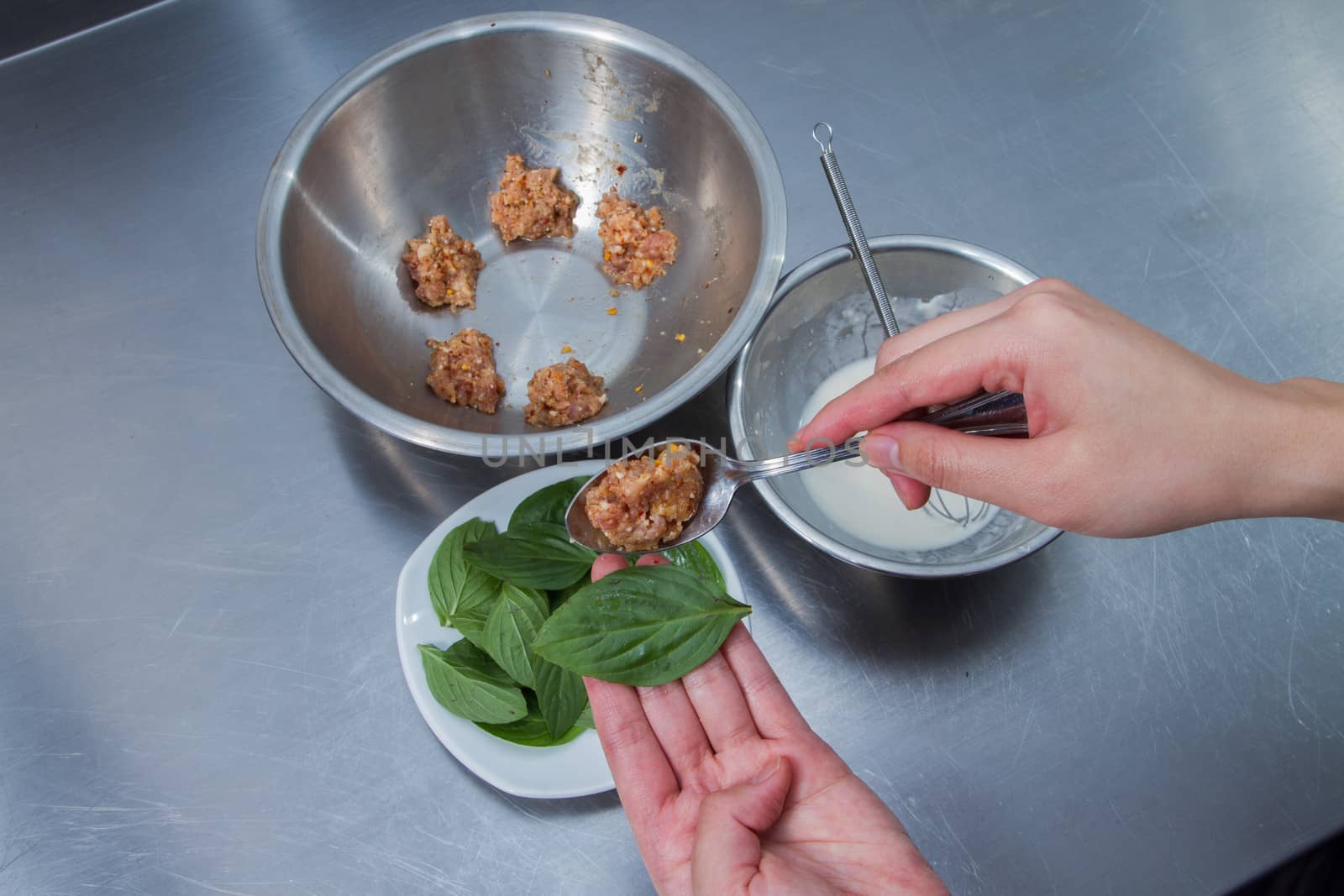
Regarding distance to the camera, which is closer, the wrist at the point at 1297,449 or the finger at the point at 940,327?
the wrist at the point at 1297,449

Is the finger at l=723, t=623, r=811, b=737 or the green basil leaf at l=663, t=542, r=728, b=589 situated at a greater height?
the green basil leaf at l=663, t=542, r=728, b=589

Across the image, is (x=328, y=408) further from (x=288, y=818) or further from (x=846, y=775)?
(x=846, y=775)

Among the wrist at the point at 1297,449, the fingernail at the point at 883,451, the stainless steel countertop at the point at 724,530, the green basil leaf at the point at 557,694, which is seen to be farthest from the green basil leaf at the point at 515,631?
the wrist at the point at 1297,449

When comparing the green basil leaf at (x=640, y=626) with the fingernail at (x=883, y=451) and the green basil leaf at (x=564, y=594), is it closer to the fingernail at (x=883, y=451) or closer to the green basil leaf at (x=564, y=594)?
the green basil leaf at (x=564, y=594)

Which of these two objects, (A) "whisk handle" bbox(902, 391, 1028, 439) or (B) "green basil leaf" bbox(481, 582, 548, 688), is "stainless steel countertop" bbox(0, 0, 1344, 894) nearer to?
(B) "green basil leaf" bbox(481, 582, 548, 688)

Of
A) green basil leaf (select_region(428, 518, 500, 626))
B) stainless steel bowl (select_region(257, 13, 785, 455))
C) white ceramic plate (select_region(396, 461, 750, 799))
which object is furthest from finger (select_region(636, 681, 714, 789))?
stainless steel bowl (select_region(257, 13, 785, 455))

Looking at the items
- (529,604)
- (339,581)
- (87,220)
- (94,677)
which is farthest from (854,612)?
(87,220)

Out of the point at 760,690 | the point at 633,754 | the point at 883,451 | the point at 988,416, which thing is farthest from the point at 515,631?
the point at 988,416
